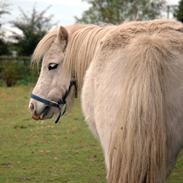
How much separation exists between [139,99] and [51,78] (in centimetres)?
131

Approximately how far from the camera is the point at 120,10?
111 feet

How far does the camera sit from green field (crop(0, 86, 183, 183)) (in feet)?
19.5

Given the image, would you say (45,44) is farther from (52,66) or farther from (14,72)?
(14,72)

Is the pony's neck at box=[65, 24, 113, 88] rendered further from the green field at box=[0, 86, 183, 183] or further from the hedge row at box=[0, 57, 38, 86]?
the hedge row at box=[0, 57, 38, 86]

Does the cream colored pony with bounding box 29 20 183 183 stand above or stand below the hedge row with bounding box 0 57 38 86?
above

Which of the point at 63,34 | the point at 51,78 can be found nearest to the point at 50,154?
the point at 51,78

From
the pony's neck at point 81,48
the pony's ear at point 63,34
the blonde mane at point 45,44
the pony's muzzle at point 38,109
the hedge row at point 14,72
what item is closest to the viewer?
the pony's neck at point 81,48

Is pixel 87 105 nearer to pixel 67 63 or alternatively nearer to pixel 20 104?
pixel 67 63

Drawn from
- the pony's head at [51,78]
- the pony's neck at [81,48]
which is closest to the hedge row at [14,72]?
the pony's head at [51,78]

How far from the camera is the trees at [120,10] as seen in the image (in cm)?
3297

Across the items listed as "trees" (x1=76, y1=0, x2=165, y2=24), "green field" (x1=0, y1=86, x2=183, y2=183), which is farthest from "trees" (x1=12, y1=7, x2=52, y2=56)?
"green field" (x1=0, y1=86, x2=183, y2=183)

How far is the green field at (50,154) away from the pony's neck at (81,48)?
2779 mm

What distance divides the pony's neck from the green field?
9.12 ft

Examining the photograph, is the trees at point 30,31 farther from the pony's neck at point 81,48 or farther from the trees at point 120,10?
the pony's neck at point 81,48
